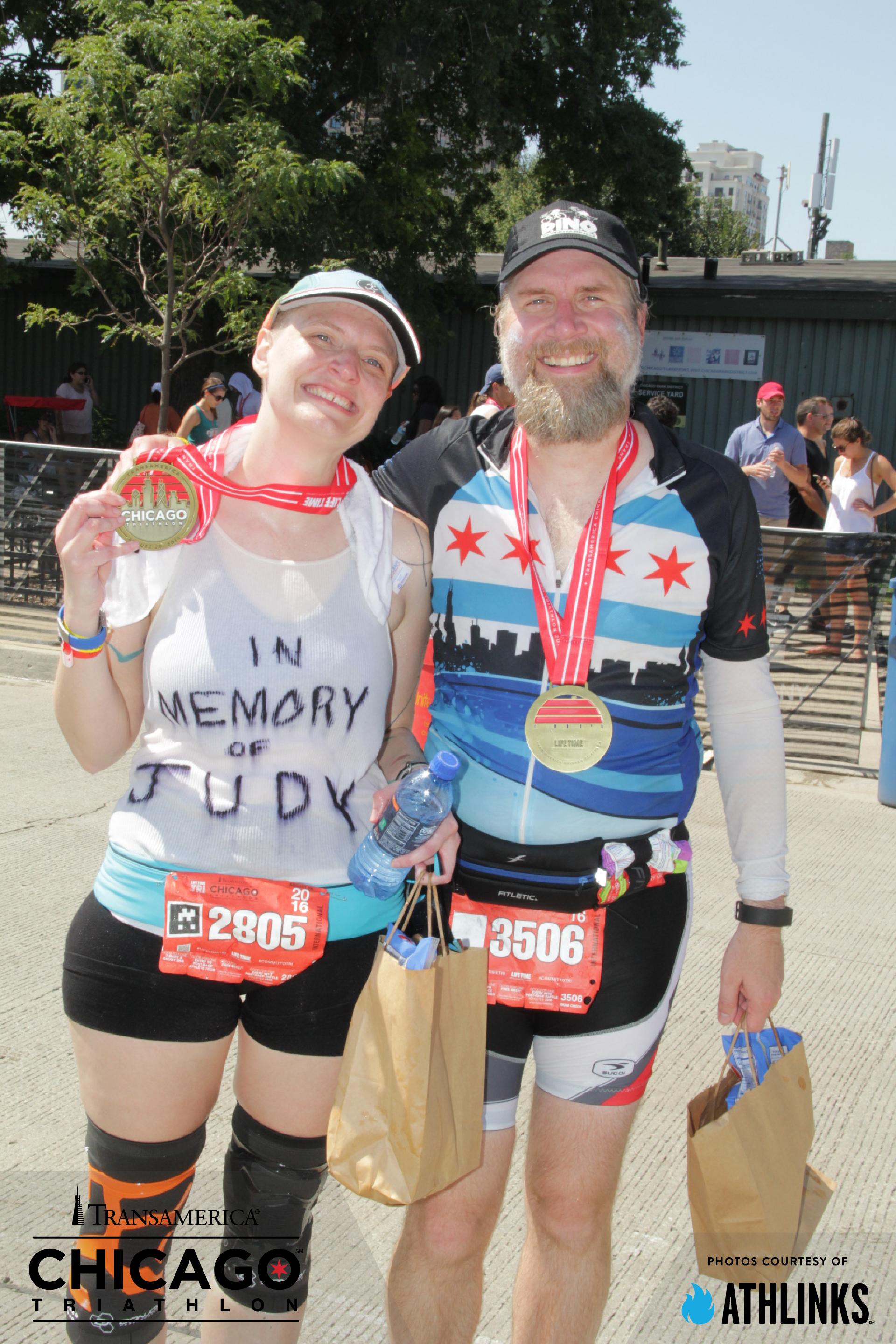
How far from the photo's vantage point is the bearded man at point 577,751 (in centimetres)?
229

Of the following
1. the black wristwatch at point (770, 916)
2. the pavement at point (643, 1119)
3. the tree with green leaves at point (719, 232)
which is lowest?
the pavement at point (643, 1119)

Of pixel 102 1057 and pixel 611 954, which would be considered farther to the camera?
pixel 611 954

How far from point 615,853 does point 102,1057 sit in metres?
1.01

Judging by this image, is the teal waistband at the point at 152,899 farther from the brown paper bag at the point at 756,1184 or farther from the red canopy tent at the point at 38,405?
the red canopy tent at the point at 38,405

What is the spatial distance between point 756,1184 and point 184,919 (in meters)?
1.18

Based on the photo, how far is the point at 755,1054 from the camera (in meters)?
2.35

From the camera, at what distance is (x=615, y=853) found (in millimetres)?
2279

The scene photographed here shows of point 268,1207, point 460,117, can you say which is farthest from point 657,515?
point 460,117

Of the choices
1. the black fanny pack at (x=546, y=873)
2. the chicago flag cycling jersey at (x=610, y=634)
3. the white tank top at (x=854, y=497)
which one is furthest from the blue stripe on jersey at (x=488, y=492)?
the white tank top at (x=854, y=497)

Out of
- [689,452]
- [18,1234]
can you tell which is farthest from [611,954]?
[18,1234]

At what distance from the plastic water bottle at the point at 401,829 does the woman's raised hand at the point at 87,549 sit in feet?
2.02

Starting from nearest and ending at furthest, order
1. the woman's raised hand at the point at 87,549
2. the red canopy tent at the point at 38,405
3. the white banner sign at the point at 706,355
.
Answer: the woman's raised hand at the point at 87,549 → the red canopy tent at the point at 38,405 → the white banner sign at the point at 706,355

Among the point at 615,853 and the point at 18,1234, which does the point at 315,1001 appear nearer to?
the point at 615,853

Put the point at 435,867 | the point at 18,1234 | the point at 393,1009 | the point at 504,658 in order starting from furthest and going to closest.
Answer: the point at 18,1234 < the point at 504,658 < the point at 435,867 < the point at 393,1009
